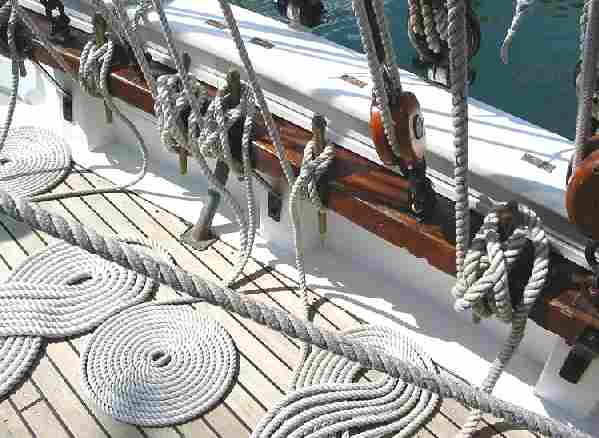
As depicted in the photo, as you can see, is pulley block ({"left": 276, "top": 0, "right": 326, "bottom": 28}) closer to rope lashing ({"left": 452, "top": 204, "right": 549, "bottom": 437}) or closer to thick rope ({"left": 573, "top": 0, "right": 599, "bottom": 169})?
rope lashing ({"left": 452, "top": 204, "right": 549, "bottom": 437})

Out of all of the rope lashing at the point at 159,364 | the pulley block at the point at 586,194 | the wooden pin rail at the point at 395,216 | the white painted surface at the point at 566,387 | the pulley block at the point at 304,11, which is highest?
the pulley block at the point at 304,11

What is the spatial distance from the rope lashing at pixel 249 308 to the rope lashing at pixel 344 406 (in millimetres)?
505

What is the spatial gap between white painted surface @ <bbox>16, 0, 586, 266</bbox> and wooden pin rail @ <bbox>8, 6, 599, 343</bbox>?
55 mm

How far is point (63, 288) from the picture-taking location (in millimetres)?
1850

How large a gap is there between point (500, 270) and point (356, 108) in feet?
2.05

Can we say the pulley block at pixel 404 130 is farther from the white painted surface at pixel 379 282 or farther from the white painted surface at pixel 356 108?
the white painted surface at pixel 379 282

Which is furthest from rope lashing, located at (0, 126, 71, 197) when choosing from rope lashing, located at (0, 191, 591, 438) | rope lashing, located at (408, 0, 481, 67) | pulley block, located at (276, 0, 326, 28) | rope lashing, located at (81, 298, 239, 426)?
rope lashing, located at (0, 191, 591, 438)

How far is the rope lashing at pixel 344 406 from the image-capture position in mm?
1517

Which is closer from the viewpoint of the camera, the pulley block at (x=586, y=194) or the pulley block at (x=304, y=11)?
the pulley block at (x=586, y=194)

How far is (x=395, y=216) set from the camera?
5.04ft

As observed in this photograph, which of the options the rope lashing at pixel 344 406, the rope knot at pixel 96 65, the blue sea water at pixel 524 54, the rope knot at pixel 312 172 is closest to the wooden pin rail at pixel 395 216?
the rope knot at pixel 312 172

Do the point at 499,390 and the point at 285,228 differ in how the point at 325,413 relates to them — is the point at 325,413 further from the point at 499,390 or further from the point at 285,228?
the point at 285,228

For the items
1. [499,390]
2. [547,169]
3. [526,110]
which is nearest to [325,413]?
[499,390]

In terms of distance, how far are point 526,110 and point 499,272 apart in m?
3.01
